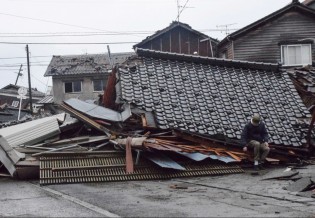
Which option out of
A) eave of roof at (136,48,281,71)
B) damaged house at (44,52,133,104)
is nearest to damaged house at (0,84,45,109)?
damaged house at (44,52,133,104)

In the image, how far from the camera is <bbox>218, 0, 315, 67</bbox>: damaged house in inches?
926

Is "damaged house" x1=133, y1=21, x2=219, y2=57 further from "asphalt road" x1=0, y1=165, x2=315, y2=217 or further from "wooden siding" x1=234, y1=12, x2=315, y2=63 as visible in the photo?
"asphalt road" x1=0, y1=165, x2=315, y2=217

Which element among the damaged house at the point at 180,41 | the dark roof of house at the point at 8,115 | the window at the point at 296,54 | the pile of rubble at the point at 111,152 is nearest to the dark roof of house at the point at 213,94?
the pile of rubble at the point at 111,152

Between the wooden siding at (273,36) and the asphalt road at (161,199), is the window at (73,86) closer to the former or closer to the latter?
the wooden siding at (273,36)

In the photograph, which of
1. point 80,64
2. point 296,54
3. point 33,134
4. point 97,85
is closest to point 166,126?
point 33,134

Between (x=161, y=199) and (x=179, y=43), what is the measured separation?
25524mm

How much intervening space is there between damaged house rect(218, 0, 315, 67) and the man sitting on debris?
14.7m

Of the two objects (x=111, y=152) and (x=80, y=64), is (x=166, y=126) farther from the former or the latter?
(x=80, y=64)

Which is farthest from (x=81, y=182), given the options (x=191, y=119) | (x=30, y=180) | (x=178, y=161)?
(x=191, y=119)

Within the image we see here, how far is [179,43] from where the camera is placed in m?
31.0

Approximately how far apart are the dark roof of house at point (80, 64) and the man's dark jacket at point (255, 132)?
28.2 metres

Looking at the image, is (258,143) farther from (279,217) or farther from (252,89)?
(279,217)

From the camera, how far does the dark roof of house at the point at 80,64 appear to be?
38.6 metres

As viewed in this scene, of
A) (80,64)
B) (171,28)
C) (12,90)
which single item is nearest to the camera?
(171,28)
